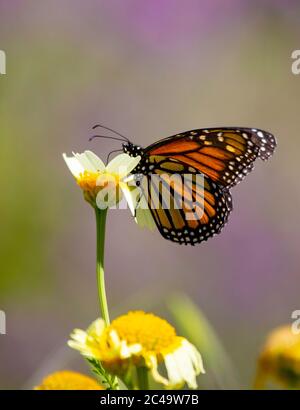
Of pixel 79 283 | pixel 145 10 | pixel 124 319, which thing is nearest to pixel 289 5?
pixel 145 10

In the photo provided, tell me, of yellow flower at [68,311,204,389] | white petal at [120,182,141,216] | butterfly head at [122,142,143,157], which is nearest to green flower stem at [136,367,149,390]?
yellow flower at [68,311,204,389]

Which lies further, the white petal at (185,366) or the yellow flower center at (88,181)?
the yellow flower center at (88,181)

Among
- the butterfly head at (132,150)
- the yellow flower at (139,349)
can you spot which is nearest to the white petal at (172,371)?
the yellow flower at (139,349)

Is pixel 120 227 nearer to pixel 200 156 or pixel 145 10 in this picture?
pixel 145 10

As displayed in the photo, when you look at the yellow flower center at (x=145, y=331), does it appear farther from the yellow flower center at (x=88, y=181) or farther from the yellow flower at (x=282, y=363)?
the yellow flower center at (x=88, y=181)

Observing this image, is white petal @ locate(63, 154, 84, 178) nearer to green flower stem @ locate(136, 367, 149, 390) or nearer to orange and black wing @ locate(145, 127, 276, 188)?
green flower stem @ locate(136, 367, 149, 390)

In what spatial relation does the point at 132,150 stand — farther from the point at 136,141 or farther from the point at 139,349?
the point at 136,141
